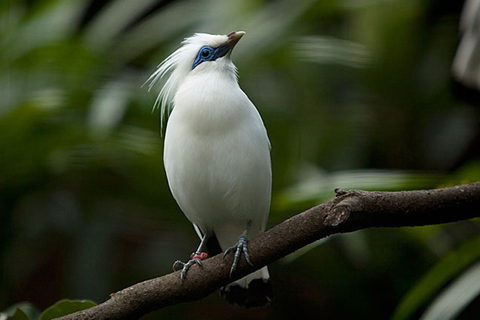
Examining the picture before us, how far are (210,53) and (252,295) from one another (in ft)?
3.18

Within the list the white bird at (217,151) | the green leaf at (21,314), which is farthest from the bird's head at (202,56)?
the green leaf at (21,314)

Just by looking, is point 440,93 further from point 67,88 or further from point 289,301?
point 67,88

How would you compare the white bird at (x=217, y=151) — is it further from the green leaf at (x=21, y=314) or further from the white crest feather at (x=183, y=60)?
the green leaf at (x=21, y=314)

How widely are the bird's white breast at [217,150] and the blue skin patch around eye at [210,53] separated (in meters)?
0.09

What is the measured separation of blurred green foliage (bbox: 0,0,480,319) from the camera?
360 centimetres

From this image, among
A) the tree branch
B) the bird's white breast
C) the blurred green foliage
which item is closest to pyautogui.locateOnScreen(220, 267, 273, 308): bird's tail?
the bird's white breast

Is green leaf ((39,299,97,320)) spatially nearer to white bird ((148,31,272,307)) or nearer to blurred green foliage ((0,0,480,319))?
white bird ((148,31,272,307))

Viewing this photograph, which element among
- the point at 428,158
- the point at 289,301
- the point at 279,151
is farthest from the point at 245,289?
the point at 428,158

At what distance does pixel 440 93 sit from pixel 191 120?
2.79 m

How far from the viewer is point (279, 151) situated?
144 inches

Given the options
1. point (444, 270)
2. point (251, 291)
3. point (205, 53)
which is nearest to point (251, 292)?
point (251, 291)

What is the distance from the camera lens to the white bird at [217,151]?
90.3 inches

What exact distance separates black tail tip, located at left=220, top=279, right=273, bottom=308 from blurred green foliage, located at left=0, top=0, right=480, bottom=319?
862 millimetres

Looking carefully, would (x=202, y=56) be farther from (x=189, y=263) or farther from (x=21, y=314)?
(x=21, y=314)
